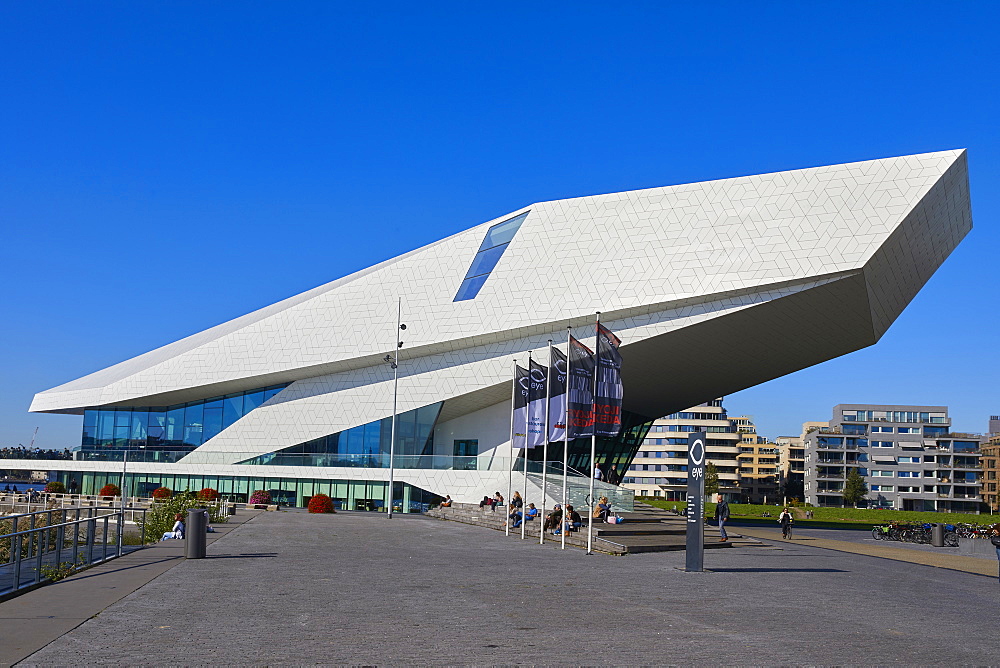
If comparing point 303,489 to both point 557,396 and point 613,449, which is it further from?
point 557,396

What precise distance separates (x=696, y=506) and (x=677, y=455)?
95.0 metres

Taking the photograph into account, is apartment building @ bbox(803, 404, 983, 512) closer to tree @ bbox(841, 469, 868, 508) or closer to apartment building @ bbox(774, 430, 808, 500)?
tree @ bbox(841, 469, 868, 508)

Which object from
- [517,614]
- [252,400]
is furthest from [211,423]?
[517,614]

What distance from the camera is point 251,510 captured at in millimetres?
43906

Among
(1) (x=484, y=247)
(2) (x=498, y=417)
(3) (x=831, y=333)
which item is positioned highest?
(1) (x=484, y=247)

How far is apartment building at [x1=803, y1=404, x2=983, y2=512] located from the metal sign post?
94.6 m

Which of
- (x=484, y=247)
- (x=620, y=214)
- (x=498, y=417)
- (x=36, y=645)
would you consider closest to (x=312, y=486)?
(x=498, y=417)

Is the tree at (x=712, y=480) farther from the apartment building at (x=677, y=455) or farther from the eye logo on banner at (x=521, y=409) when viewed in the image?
the eye logo on banner at (x=521, y=409)

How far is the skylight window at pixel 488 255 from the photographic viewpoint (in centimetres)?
4394

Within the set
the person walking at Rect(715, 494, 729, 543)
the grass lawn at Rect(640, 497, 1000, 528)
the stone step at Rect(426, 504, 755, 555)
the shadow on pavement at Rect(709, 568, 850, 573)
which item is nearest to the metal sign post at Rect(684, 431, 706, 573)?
the shadow on pavement at Rect(709, 568, 850, 573)

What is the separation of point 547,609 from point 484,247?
3361 centimetres

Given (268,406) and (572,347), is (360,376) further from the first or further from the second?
(572,347)

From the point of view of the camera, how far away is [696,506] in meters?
19.1

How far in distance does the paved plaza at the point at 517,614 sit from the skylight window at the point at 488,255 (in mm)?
23851
